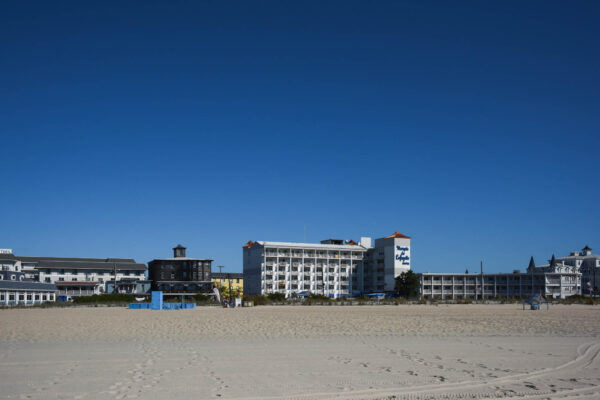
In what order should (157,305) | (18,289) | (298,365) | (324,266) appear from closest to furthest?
(298,365)
(157,305)
(18,289)
(324,266)

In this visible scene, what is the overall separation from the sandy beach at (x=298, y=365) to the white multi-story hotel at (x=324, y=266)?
307 feet

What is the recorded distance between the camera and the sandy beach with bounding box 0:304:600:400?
10836mm

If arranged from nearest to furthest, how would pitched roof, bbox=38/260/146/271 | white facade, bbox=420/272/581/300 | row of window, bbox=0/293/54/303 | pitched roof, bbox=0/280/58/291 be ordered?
1. row of window, bbox=0/293/54/303
2. pitched roof, bbox=0/280/58/291
3. pitched roof, bbox=38/260/146/271
4. white facade, bbox=420/272/581/300

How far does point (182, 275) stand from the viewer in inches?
4146

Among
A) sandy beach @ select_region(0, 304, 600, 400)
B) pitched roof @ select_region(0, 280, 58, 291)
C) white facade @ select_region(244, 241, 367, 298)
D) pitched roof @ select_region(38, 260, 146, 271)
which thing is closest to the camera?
sandy beach @ select_region(0, 304, 600, 400)

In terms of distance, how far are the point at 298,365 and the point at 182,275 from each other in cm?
9425

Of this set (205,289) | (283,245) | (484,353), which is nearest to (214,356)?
(484,353)

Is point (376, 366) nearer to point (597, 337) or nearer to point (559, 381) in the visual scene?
point (559, 381)

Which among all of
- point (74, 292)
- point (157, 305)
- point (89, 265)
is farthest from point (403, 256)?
point (157, 305)

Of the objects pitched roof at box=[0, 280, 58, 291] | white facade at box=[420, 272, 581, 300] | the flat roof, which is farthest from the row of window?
white facade at box=[420, 272, 581, 300]

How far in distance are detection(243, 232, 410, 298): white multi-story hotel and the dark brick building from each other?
14108 mm

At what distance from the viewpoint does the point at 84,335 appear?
23016 mm

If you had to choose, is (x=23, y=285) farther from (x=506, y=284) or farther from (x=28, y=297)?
(x=506, y=284)

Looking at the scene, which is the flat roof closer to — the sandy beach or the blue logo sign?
the blue logo sign
